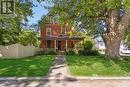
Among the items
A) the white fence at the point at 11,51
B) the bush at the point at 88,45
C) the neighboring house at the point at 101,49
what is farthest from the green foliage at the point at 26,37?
the neighboring house at the point at 101,49

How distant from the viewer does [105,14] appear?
2708 cm

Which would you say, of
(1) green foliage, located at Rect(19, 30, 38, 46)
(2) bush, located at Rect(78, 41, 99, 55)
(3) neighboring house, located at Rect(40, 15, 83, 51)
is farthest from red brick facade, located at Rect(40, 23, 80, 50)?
(2) bush, located at Rect(78, 41, 99, 55)

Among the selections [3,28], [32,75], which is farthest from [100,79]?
[3,28]

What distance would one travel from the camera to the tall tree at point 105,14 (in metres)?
22.8

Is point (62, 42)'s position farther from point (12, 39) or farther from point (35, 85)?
point (35, 85)

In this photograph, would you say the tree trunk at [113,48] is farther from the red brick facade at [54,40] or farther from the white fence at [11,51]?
the red brick facade at [54,40]

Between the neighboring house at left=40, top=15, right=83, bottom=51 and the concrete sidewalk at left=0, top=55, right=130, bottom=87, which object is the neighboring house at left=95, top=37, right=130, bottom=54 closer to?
the neighboring house at left=40, top=15, right=83, bottom=51

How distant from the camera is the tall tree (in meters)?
22.8

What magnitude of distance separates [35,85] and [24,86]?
47cm

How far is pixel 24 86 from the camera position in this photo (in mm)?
12383

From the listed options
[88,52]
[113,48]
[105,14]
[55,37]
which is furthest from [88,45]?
[113,48]

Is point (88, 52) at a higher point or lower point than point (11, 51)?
lower

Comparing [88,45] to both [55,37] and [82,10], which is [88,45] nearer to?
[55,37]

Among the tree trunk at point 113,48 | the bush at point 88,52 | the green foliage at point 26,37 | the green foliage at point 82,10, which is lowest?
the bush at point 88,52
